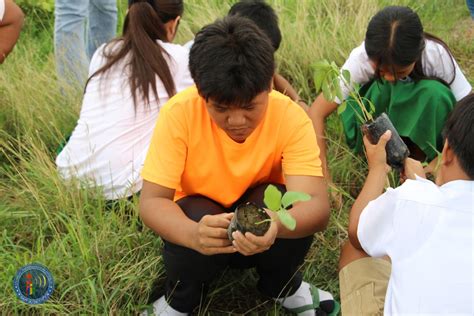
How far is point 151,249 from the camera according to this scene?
2.12m

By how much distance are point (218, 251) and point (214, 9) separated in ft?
8.45

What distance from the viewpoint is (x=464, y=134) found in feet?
4.43

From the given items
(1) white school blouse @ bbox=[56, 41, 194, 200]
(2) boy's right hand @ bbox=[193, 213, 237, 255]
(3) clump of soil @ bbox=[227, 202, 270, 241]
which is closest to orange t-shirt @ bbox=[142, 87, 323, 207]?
(2) boy's right hand @ bbox=[193, 213, 237, 255]

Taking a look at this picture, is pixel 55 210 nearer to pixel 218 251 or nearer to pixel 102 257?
pixel 102 257

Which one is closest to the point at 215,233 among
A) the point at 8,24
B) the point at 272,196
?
the point at 272,196

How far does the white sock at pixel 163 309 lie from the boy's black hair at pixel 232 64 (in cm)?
72

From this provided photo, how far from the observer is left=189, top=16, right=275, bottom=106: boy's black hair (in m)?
1.60

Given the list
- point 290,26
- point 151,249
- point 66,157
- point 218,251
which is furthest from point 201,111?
point 290,26

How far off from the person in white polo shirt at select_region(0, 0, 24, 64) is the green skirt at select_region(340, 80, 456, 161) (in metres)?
1.47

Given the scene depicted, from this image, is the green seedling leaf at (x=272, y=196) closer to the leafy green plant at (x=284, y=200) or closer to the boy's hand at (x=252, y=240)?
the leafy green plant at (x=284, y=200)

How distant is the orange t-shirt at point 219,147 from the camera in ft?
5.94

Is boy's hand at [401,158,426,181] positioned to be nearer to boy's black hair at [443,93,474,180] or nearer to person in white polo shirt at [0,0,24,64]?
boy's black hair at [443,93,474,180]

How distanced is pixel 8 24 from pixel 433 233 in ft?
6.88

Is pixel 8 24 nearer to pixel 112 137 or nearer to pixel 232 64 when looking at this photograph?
pixel 112 137
